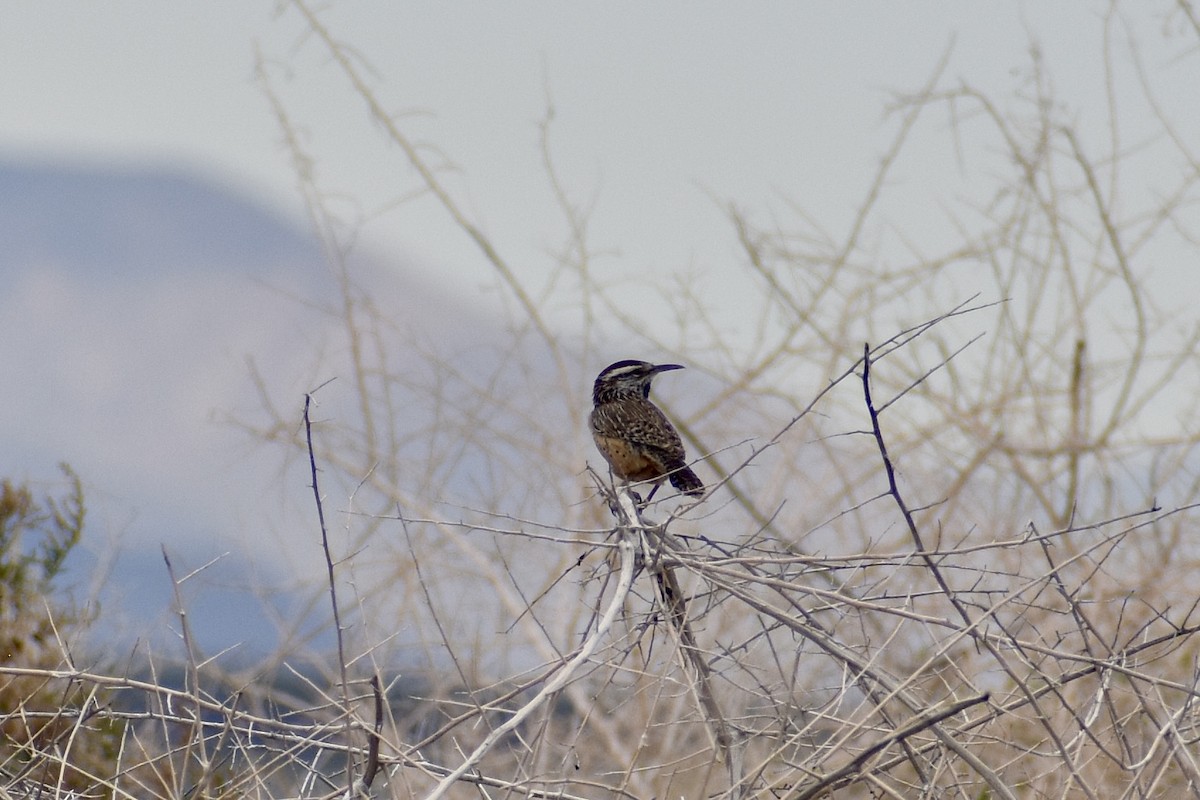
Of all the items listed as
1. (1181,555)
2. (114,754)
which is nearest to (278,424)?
(114,754)

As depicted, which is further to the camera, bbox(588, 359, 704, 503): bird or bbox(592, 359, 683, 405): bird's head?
bbox(592, 359, 683, 405): bird's head

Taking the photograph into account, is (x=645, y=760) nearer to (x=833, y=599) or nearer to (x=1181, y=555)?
→ (x=1181, y=555)

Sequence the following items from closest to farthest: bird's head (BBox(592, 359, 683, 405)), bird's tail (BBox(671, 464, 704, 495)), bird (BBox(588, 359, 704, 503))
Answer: bird's tail (BBox(671, 464, 704, 495)) < bird (BBox(588, 359, 704, 503)) < bird's head (BBox(592, 359, 683, 405))

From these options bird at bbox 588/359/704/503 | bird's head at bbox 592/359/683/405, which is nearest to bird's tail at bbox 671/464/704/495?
bird at bbox 588/359/704/503

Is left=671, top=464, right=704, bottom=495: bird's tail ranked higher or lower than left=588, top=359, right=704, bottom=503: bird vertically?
lower

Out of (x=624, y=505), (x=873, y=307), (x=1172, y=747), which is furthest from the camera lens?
(x=873, y=307)

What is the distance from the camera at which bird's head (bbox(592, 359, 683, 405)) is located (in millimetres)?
5859

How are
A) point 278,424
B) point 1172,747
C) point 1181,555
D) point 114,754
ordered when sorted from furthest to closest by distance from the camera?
point 278,424, point 1181,555, point 114,754, point 1172,747

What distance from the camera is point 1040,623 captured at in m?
7.15

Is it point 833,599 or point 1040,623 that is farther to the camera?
point 1040,623

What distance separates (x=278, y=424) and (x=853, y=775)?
605 centimetres

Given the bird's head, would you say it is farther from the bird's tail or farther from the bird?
the bird's tail

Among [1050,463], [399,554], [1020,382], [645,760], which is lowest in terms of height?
[645,760]

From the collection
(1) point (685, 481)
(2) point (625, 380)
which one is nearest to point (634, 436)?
(1) point (685, 481)
